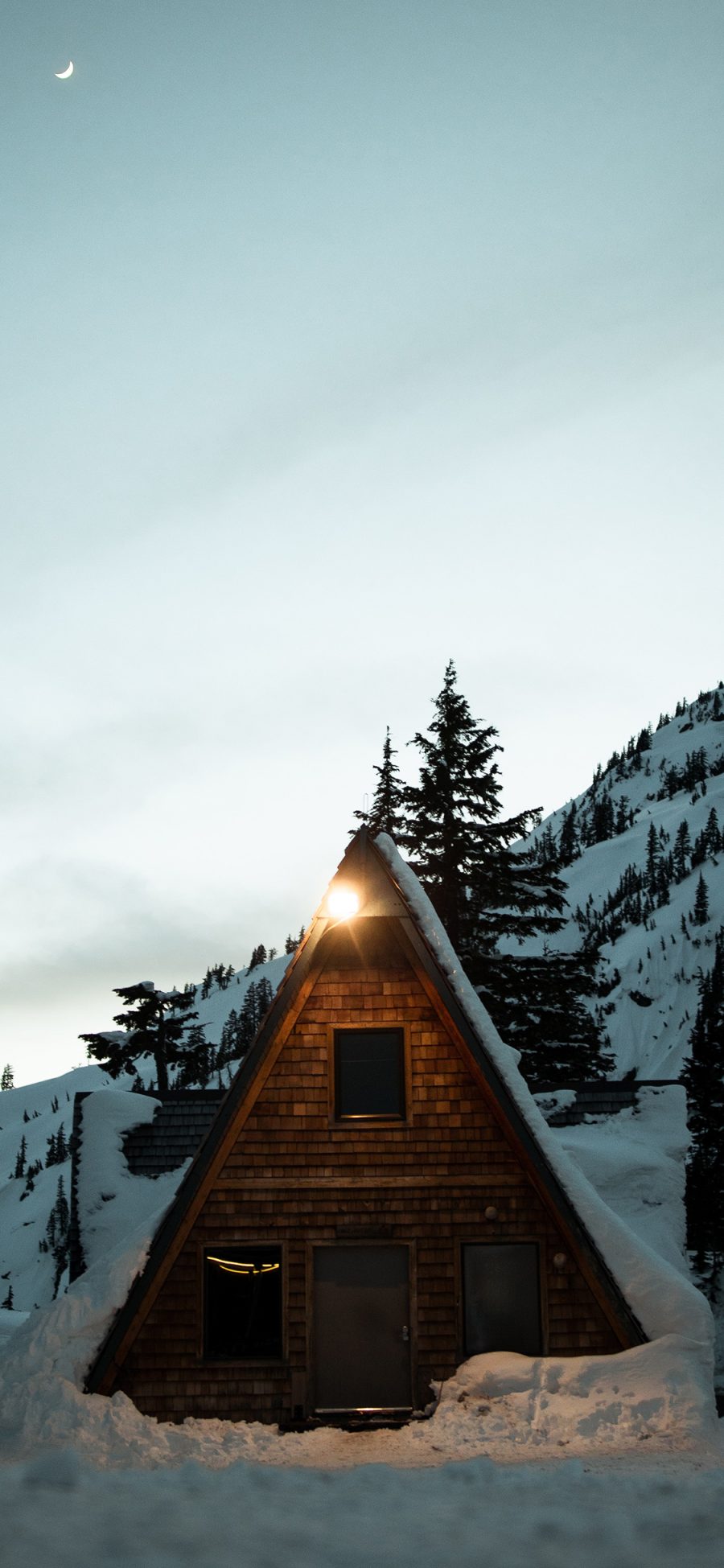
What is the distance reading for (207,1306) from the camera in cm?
1361

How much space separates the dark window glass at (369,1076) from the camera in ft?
47.5

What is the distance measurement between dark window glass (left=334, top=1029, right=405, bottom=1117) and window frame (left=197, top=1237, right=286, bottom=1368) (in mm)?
1789

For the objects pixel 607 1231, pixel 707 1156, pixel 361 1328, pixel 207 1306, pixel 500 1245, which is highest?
pixel 607 1231

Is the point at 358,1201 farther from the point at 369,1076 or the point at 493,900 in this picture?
the point at 493,900

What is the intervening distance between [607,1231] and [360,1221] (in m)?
2.93

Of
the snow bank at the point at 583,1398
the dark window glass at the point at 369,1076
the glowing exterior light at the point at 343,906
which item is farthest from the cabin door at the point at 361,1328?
the glowing exterior light at the point at 343,906

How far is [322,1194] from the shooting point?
46.2 feet

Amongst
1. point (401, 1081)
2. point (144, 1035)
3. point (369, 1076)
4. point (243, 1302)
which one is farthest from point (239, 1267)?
point (144, 1035)

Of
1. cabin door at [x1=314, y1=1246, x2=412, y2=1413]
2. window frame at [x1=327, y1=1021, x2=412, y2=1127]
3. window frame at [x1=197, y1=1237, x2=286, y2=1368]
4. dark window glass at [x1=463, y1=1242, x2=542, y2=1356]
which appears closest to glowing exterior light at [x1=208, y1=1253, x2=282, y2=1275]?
window frame at [x1=197, y1=1237, x2=286, y2=1368]

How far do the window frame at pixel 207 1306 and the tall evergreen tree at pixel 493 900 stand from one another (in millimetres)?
16112

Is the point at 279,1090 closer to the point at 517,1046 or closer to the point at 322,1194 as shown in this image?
the point at 322,1194

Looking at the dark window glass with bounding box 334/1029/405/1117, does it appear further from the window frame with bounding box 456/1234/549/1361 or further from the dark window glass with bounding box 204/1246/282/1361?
the dark window glass with bounding box 204/1246/282/1361

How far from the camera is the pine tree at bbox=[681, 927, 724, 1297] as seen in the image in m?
49.8

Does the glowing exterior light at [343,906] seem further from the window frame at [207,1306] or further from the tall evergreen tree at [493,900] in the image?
the tall evergreen tree at [493,900]
